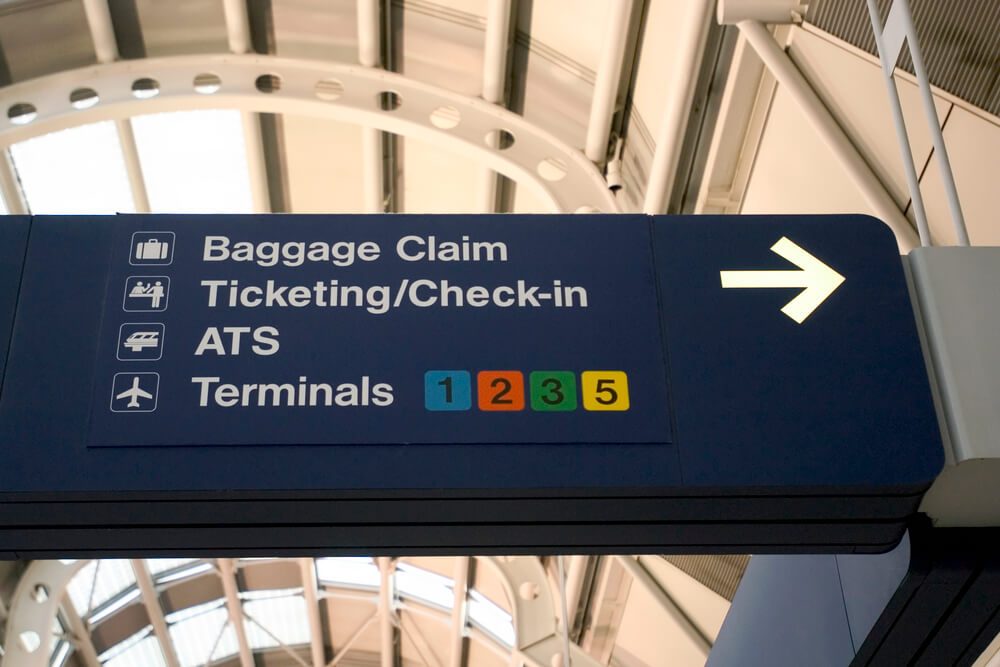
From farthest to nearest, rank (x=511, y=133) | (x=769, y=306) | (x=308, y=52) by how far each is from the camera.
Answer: (x=308, y=52) → (x=511, y=133) → (x=769, y=306)

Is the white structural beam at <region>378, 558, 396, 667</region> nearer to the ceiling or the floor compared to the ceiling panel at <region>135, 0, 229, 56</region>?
nearer to the floor

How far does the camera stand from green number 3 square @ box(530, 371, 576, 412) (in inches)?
109

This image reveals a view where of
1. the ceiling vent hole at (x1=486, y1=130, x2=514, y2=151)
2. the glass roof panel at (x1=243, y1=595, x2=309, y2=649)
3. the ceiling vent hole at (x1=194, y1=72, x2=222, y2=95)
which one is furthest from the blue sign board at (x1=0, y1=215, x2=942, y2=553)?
the glass roof panel at (x1=243, y1=595, x2=309, y2=649)

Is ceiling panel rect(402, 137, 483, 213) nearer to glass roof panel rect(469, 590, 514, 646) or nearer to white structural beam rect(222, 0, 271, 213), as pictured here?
white structural beam rect(222, 0, 271, 213)

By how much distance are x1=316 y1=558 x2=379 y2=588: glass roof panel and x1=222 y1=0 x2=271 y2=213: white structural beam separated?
320 inches

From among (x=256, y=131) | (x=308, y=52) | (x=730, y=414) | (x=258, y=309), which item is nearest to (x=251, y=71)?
(x=308, y=52)

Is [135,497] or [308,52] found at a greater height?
[308,52]

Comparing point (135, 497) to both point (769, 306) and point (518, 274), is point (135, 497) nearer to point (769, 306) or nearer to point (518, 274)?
point (518, 274)

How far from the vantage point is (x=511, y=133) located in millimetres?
9352

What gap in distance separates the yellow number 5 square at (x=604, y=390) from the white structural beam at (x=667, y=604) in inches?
331

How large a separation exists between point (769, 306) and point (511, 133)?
6.67 m

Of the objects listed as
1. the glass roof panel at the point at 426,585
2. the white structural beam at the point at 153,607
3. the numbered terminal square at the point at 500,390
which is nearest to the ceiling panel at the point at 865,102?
the numbered terminal square at the point at 500,390

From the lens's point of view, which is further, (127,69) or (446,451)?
(127,69)

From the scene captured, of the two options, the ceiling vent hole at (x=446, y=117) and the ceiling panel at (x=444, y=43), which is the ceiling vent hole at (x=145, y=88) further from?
the ceiling vent hole at (x=446, y=117)
